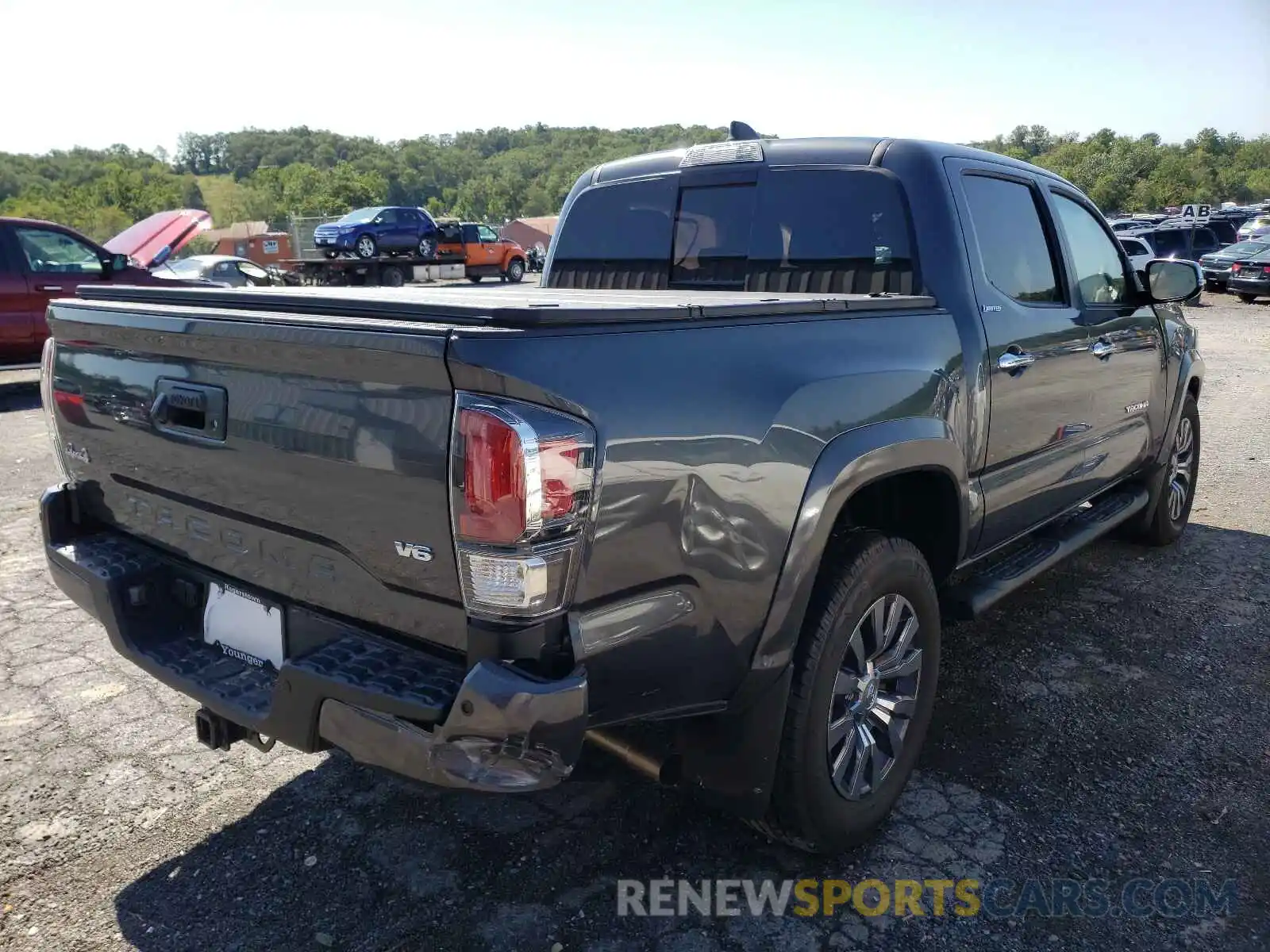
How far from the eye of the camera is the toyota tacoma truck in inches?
68.7

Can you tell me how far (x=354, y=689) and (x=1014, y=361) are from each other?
96.6 inches

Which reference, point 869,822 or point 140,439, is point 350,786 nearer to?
point 140,439

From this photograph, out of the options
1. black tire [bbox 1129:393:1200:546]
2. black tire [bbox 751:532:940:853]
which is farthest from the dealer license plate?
black tire [bbox 1129:393:1200:546]

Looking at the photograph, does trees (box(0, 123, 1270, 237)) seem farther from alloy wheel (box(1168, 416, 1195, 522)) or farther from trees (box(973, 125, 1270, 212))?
alloy wheel (box(1168, 416, 1195, 522))

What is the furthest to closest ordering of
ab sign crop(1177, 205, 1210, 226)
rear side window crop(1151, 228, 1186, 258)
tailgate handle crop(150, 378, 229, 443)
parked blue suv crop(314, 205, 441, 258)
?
ab sign crop(1177, 205, 1210, 226)
rear side window crop(1151, 228, 1186, 258)
parked blue suv crop(314, 205, 441, 258)
tailgate handle crop(150, 378, 229, 443)

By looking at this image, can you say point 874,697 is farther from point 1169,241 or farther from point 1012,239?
point 1169,241

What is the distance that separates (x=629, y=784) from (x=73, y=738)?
1.92 meters

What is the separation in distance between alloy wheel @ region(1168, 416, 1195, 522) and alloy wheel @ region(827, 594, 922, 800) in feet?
10.4

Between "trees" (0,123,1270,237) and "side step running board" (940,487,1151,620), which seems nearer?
"side step running board" (940,487,1151,620)

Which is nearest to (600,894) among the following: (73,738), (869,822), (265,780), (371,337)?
(869,822)

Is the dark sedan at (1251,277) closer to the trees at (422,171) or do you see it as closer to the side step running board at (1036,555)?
the side step running board at (1036,555)

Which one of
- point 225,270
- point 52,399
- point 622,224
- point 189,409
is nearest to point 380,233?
point 225,270

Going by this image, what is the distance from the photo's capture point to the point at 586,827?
2.69 m

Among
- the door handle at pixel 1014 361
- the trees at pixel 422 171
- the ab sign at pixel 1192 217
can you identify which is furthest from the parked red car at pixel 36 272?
the trees at pixel 422 171
